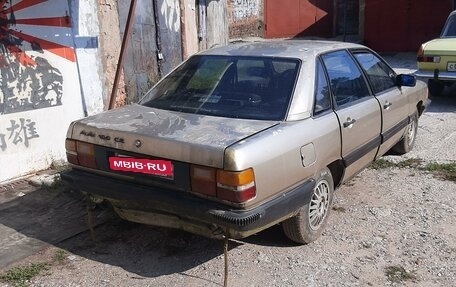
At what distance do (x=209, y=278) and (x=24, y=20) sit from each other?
12.0 ft

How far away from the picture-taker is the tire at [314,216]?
11.8 ft

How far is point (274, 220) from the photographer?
3.19 m

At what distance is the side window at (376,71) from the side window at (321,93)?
34.9 inches

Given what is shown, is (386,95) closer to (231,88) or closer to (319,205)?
(319,205)

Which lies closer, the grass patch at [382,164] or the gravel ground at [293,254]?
the gravel ground at [293,254]

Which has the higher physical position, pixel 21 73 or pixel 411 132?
pixel 21 73

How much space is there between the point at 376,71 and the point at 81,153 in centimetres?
302

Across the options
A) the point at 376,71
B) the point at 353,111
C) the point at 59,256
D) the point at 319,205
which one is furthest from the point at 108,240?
the point at 376,71

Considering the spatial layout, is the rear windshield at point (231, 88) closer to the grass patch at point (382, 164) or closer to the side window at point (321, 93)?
the side window at point (321, 93)

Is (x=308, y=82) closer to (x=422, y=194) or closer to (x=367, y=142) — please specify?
(x=367, y=142)

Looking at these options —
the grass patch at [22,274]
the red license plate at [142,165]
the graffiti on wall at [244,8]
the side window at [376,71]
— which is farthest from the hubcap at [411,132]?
the graffiti on wall at [244,8]

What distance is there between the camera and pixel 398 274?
3.37 meters

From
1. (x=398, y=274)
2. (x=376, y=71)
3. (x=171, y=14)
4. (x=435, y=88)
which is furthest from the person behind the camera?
(x=435, y=88)

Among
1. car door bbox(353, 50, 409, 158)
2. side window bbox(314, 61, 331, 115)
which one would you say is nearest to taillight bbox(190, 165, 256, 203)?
side window bbox(314, 61, 331, 115)
